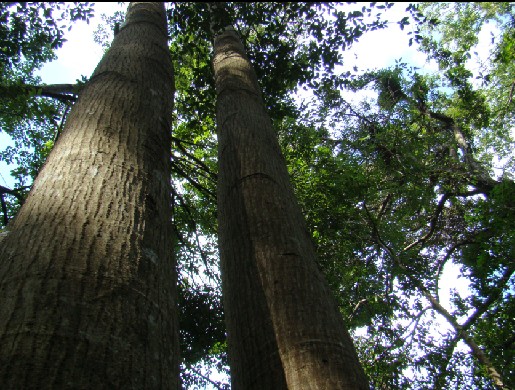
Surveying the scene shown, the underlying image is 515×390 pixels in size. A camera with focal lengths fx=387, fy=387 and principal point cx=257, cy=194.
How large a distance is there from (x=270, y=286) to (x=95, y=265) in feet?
2.93

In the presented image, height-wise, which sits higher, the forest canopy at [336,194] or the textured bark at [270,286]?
the forest canopy at [336,194]

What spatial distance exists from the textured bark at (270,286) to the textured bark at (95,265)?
52cm

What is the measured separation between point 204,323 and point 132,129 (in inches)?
282

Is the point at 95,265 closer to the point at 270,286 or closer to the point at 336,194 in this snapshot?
the point at 270,286

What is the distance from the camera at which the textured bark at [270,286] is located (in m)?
1.48

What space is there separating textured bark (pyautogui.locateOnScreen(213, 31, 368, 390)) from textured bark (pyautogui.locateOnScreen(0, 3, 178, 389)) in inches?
20.5

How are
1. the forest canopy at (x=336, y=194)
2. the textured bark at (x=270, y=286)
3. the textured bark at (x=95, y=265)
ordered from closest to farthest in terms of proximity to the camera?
1. the textured bark at (x=95, y=265)
2. the textured bark at (x=270, y=286)
3. the forest canopy at (x=336, y=194)

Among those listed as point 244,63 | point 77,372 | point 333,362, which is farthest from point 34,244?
point 244,63

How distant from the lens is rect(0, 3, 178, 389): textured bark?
88 cm

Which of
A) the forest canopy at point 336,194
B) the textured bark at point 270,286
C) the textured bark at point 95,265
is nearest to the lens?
the textured bark at point 95,265

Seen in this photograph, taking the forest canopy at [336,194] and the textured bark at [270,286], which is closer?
the textured bark at [270,286]

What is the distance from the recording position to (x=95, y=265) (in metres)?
1.09

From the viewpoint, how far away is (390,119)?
12828mm

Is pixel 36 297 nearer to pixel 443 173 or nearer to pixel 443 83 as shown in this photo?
pixel 443 173
